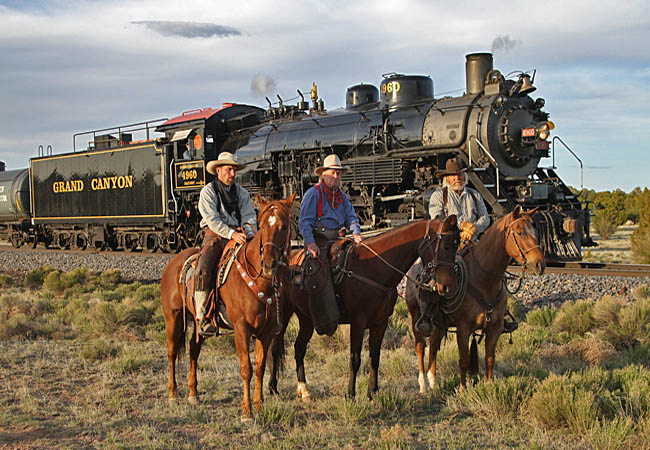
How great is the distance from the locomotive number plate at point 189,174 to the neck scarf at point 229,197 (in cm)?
1262

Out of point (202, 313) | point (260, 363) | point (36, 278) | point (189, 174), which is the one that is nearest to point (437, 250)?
point (260, 363)

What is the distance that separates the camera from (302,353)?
21.0ft

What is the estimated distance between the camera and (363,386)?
6.46m

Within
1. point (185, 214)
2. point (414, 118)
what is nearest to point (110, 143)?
point (185, 214)

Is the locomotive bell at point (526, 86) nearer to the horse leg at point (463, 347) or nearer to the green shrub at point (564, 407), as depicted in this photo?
the horse leg at point (463, 347)

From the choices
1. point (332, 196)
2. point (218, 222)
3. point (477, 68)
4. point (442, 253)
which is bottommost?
point (442, 253)

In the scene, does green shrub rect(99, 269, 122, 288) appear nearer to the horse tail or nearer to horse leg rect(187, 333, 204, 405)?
horse leg rect(187, 333, 204, 405)

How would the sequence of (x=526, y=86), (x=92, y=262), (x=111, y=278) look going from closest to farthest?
(x=526, y=86)
(x=111, y=278)
(x=92, y=262)

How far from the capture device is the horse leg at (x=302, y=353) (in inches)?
247

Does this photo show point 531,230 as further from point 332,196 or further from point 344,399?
point 344,399

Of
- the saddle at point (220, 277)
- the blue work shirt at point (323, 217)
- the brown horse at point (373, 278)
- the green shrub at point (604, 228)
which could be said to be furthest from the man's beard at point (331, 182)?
the green shrub at point (604, 228)

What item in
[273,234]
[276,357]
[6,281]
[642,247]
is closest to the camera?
[273,234]

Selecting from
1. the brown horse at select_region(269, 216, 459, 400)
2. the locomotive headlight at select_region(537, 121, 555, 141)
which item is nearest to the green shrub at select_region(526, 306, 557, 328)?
the brown horse at select_region(269, 216, 459, 400)

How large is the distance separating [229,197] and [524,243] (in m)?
3.00
